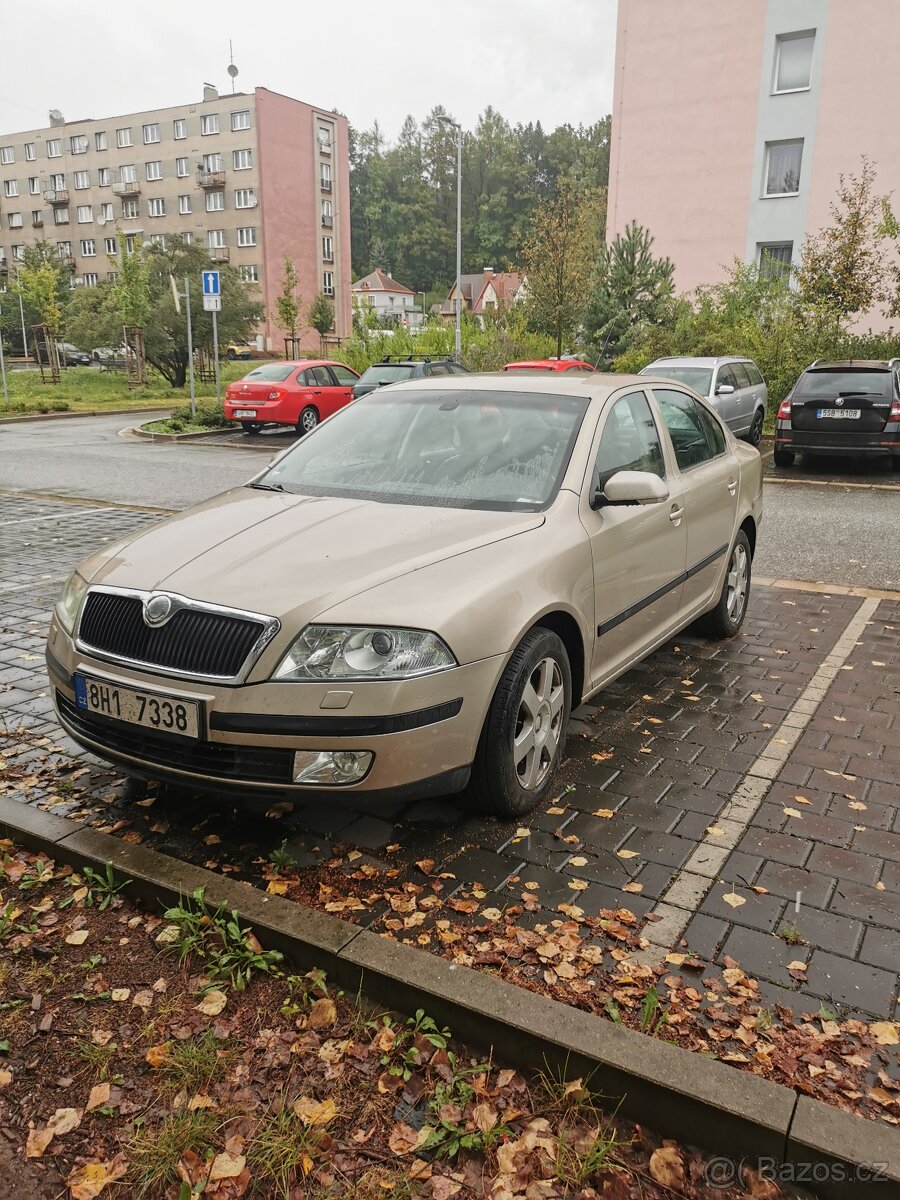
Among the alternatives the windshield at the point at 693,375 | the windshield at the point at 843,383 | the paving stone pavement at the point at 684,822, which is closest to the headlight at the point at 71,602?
the paving stone pavement at the point at 684,822

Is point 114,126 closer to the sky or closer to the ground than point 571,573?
closer to the sky

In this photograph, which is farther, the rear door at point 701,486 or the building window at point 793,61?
the building window at point 793,61

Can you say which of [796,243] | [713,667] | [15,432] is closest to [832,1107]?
[713,667]

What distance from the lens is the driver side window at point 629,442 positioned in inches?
175

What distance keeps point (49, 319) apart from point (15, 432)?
24460mm

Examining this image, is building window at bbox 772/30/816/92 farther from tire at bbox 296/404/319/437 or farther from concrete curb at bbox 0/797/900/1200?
concrete curb at bbox 0/797/900/1200

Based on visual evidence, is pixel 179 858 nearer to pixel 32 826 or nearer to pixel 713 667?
pixel 32 826

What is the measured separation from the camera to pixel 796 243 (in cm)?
3142

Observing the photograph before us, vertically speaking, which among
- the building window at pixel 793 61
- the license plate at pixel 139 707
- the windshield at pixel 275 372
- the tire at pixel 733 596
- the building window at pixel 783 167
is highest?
the building window at pixel 793 61

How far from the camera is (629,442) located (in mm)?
4742

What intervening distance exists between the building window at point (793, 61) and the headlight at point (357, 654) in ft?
111

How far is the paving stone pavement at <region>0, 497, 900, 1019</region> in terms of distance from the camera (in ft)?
10.0

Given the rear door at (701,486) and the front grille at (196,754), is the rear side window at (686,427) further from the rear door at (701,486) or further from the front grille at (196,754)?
the front grille at (196,754)

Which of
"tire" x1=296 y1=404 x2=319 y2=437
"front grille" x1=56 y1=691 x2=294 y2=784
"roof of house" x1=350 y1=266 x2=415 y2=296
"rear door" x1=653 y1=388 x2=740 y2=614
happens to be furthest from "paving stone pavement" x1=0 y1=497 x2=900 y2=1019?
"roof of house" x1=350 y1=266 x2=415 y2=296
